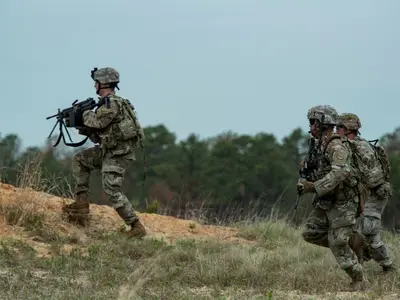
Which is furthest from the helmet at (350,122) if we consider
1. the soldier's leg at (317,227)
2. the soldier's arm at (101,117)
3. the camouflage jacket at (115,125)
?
the soldier's arm at (101,117)

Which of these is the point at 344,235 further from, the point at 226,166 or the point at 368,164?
the point at 226,166

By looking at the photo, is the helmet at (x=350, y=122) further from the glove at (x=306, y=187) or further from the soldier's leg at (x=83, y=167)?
the soldier's leg at (x=83, y=167)

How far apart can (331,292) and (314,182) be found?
110 centimetres

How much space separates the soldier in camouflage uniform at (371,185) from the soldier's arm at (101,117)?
280cm

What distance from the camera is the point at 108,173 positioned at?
34.9ft

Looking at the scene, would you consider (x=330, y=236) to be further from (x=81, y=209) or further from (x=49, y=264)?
(x=81, y=209)

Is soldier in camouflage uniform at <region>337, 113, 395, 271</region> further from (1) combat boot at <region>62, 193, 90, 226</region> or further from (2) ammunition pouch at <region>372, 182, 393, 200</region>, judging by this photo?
(1) combat boot at <region>62, 193, 90, 226</region>

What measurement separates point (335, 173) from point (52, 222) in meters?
4.26

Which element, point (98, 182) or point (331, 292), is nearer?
point (331, 292)

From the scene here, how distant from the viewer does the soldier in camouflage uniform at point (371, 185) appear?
9594mm

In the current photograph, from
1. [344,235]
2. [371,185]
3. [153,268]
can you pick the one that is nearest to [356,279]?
[344,235]

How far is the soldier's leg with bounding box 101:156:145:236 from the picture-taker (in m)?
10.6

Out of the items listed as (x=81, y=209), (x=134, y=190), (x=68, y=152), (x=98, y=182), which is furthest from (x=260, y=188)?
(x=81, y=209)

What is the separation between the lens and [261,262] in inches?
371
